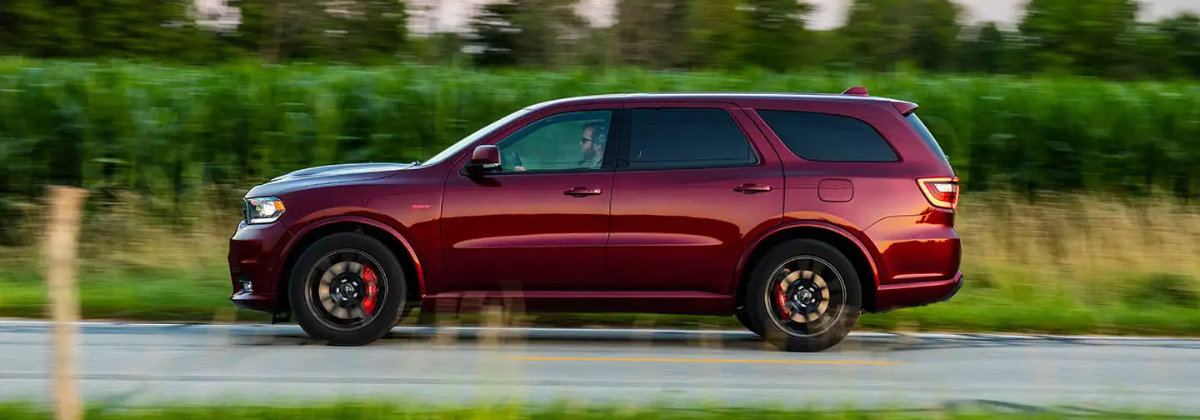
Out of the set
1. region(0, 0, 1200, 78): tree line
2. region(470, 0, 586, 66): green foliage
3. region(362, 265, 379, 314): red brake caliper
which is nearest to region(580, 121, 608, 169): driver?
region(362, 265, 379, 314): red brake caliper

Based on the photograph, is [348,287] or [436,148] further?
[436,148]

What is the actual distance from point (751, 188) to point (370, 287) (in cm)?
257

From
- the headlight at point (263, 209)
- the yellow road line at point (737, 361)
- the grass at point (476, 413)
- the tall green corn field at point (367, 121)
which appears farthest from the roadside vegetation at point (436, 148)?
the grass at point (476, 413)

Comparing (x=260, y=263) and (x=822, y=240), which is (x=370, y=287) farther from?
(x=822, y=240)

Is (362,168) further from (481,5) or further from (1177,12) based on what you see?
(1177,12)

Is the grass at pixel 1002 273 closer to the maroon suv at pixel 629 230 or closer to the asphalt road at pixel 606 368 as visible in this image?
the asphalt road at pixel 606 368

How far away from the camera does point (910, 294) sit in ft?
31.0

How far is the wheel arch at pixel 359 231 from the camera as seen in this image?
9336mm

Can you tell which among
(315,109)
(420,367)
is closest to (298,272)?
(420,367)

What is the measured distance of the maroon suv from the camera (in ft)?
30.6

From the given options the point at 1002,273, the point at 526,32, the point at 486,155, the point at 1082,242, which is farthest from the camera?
the point at 526,32

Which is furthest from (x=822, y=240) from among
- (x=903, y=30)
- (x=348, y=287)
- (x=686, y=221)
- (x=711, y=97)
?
(x=903, y=30)

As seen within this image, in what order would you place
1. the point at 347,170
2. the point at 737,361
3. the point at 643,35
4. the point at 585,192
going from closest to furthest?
the point at 737,361 → the point at 585,192 → the point at 347,170 → the point at 643,35

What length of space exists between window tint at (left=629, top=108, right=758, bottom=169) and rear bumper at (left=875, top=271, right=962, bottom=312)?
1.22 meters
